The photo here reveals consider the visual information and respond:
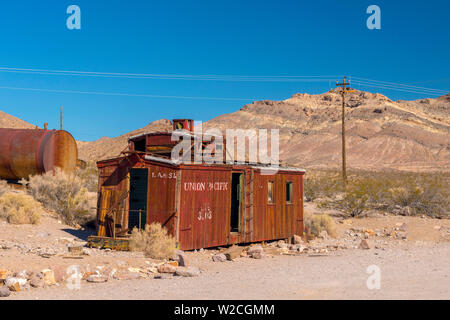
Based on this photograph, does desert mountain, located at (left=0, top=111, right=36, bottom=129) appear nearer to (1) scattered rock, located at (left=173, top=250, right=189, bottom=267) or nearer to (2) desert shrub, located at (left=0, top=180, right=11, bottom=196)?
(2) desert shrub, located at (left=0, top=180, right=11, bottom=196)

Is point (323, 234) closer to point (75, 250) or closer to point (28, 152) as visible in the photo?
point (75, 250)

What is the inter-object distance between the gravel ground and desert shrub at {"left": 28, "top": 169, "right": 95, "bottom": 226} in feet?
20.3

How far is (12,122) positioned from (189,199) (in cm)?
6815

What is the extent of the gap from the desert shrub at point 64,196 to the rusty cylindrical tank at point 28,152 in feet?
2.61

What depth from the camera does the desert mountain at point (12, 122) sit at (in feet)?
232

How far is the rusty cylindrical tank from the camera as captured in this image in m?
20.9

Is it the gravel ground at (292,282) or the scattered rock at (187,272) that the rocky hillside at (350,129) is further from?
the scattered rock at (187,272)

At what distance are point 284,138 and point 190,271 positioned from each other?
94.7 metres

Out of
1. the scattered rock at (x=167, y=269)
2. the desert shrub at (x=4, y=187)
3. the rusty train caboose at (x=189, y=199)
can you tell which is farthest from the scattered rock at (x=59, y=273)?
the desert shrub at (x=4, y=187)

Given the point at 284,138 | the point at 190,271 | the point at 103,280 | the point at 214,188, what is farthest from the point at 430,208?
the point at 284,138

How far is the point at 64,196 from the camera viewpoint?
19203mm

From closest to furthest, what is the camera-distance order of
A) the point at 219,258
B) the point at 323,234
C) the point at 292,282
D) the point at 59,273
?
the point at 59,273, the point at 292,282, the point at 219,258, the point at 323,234

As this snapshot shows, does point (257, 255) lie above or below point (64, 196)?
below


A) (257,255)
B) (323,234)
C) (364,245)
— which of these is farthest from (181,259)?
(323,234)
